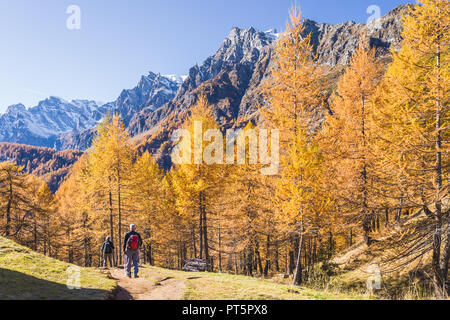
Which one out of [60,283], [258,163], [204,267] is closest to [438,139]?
[258,163]

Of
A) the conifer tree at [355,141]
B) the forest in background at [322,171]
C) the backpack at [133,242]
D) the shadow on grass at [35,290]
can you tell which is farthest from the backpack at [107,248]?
the conifer tree at [355,141]

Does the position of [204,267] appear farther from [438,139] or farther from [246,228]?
[438,139]

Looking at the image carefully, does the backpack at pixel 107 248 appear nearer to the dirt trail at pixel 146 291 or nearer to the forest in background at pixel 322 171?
the forest in background at pixel 322 171

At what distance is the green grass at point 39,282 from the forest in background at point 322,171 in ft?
25.7

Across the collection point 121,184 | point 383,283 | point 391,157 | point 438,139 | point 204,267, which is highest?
point 438,139

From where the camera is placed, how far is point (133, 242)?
32.3ft

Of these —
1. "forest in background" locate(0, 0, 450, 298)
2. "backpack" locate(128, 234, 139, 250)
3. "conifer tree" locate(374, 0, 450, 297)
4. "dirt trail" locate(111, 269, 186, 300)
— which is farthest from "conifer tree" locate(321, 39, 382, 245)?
"backpack" locate(128, 234, 139, 250)

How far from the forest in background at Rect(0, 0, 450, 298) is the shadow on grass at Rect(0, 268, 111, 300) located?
7.91m

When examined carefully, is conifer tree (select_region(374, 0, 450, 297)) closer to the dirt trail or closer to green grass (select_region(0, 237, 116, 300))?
the dirt trail

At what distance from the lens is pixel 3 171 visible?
2350 centimetres

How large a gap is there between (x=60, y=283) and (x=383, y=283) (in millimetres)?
13140

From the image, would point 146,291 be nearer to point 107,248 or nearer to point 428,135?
point 107,248

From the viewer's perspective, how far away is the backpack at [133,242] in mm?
9811

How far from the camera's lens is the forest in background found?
9.33m
